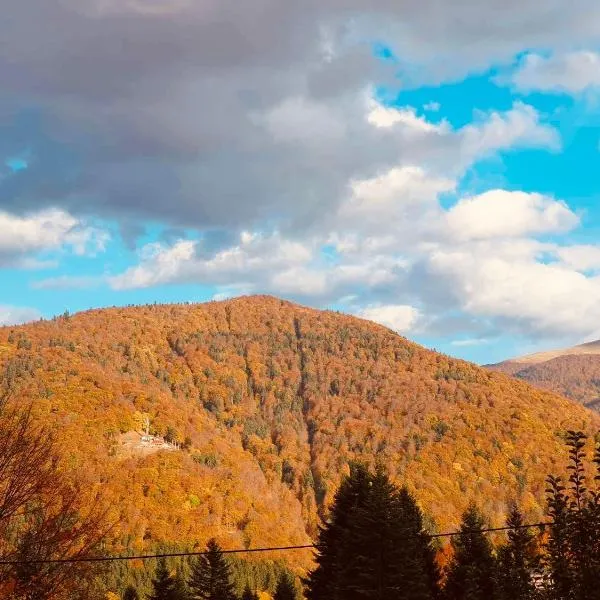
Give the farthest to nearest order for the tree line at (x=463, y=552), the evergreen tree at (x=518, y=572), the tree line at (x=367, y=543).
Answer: the evergreen tree at (x=518, y=572)
the tree line at (x=367, y=543)
the tree line at (x=463, y=552)

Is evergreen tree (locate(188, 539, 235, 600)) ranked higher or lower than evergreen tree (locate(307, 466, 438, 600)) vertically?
lower

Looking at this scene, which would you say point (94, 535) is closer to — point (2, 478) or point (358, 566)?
point (2, 478)

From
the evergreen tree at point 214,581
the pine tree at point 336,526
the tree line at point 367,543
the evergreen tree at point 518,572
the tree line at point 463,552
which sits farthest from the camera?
the evergreen tree at point 214,581

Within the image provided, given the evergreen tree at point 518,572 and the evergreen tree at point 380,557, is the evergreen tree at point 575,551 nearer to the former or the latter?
the evergreen tree at point 518,572

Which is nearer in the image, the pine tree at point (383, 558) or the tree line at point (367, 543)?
the tree line at point (367, 543)

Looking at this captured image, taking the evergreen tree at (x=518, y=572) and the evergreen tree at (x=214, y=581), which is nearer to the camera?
the evergreen tree at (x=518, y=572)

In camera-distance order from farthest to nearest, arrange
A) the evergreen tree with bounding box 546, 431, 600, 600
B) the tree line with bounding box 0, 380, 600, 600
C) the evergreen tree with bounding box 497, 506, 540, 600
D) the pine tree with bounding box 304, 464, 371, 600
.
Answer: the pine tree with bounding box 304, 464, 371, 600
the evergreen tree with bounding box 497, 506, 540, 600
the tree line with bounding box 0, 380, 600, 600
the evergreen tree with bounding box 546, 431, 600, 600

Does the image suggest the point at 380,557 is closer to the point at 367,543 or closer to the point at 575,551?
the point at 367,543

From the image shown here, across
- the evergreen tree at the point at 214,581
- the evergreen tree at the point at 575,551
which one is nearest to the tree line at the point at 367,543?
the evergreen tree at the point at 575,551

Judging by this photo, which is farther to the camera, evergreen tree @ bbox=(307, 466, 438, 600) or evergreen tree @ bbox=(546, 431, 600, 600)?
evergreen tree @ bbox=(307, 466, 438, 600)

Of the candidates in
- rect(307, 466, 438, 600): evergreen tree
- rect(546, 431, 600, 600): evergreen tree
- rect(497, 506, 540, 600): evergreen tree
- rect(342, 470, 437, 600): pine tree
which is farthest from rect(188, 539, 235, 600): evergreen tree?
rect(546, 431, 600, 600): evergreen tree

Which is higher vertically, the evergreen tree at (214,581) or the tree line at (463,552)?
the tree line at (463,552)

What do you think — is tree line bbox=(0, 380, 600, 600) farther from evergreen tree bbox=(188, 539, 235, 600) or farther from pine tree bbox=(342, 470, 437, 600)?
evergreen tree bbox=(188, 539, 235, 600)

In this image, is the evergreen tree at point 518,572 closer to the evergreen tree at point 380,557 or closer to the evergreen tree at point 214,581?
the evergreen tree at point 380,557
